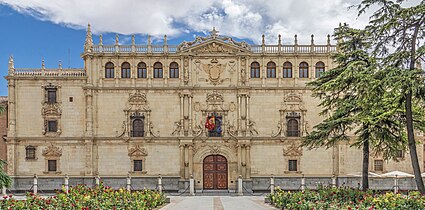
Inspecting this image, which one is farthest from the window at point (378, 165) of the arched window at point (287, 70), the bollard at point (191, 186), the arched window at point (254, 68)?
the bollard at point (191, 186)

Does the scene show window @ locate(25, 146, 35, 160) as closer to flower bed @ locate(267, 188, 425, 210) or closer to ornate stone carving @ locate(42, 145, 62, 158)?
ornate stone carving @ locate(42, 145, 62, 158)

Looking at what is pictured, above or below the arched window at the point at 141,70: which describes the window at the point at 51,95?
below

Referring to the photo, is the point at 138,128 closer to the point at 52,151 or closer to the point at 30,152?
the point at 52,151

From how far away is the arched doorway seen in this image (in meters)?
42.8

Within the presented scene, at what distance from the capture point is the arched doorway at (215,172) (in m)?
42.8

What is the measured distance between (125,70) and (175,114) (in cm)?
625

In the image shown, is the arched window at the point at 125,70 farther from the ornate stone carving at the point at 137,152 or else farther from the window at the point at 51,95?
the ornate stone carving at the point at 137,152

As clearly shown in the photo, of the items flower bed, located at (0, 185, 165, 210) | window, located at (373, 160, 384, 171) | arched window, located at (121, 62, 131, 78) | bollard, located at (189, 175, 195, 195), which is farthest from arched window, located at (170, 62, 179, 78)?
window, located at (373, 160, 384, 171)

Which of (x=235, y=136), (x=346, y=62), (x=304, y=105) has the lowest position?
(x=235, y=136)

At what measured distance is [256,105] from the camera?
141 ft

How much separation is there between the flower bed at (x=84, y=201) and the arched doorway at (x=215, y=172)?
15.5m

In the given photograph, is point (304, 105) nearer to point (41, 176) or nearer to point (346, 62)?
point (346, 62)

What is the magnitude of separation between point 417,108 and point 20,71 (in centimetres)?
3418

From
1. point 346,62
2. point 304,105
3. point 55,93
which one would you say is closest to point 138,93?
point 55,93
